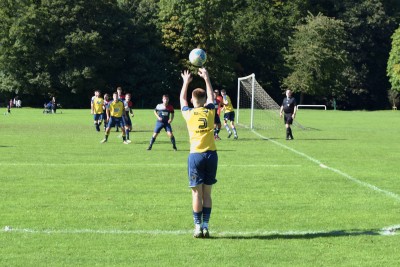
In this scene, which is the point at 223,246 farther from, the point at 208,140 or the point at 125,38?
the point at 125,38

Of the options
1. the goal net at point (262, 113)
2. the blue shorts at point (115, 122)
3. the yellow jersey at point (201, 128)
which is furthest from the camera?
the goal net at point (262, 113)

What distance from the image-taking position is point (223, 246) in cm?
924

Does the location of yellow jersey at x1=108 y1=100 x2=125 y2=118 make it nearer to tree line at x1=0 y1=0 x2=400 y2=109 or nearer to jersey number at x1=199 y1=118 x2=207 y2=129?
jersey number at x1=199 y1=118 x2=207 y2=129

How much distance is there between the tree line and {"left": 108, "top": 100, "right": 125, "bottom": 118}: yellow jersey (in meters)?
49.2

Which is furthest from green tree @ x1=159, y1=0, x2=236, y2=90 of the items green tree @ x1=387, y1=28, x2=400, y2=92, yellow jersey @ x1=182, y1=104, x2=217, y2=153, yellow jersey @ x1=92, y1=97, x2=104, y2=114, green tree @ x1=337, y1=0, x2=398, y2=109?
yellow jersey @ x1=182, y1=104, x2=217, y2=153

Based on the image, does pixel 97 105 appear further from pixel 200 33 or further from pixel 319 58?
pixel 319 58

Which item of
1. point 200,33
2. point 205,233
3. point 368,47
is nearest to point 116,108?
point 205,233

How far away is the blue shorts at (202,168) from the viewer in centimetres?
998

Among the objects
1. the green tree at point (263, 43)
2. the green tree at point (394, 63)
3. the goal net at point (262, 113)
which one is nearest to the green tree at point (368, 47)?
the green tree at point (394, 63)

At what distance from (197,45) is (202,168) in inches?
2957

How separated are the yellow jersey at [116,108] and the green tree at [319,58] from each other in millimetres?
58102

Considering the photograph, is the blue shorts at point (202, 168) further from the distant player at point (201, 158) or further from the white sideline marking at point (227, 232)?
the white sideline marking at point (227, 232)

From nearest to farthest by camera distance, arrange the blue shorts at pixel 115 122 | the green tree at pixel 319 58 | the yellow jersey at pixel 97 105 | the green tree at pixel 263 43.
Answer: the blue shorts at pixel 115 122 < the yellow jersey at pixel 97 105 < the green tree at pixel 319 58 < the green tree at pixel 263 43

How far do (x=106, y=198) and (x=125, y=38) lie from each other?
68.4 metres
